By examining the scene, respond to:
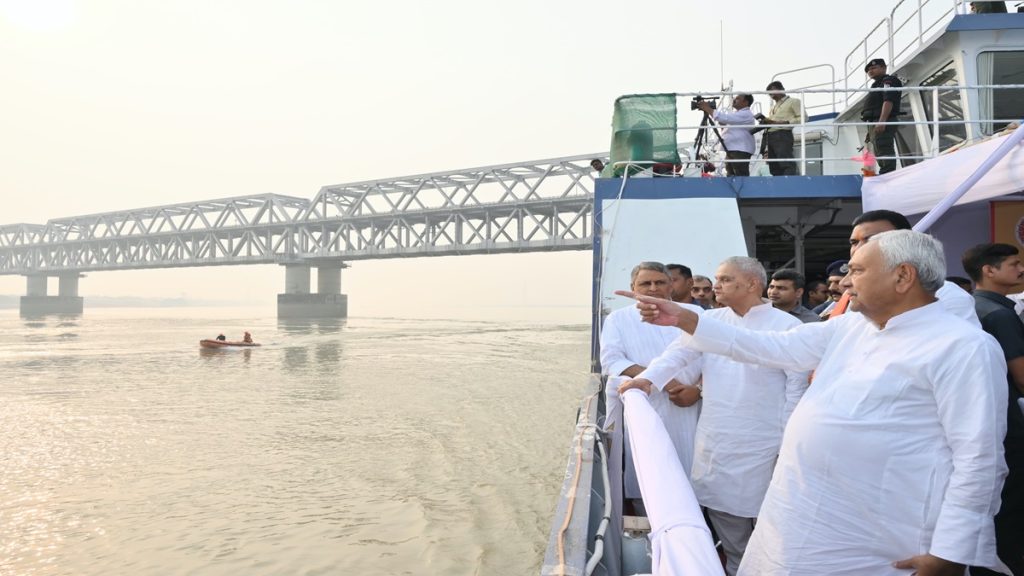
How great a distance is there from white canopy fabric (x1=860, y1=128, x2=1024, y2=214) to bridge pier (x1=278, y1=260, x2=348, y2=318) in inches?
2506

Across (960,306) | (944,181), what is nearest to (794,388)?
(960,306)

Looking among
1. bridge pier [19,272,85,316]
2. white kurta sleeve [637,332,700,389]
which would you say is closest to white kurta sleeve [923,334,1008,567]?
white kurta sleeve [637,332,700,389]

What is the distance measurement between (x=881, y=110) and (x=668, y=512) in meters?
8.26

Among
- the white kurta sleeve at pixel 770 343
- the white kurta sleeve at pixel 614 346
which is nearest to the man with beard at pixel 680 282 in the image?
the white kurta sleeve at pixel 614 346

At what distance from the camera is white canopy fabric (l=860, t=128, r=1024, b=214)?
512 cm

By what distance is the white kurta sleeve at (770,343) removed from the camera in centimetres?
250

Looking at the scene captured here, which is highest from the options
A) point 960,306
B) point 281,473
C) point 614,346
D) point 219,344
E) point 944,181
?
point 944,181

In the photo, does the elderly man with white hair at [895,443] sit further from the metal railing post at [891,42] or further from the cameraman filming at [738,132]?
the metal railing post at [891,42]

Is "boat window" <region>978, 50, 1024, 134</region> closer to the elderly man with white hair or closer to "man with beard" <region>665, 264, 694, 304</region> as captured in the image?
"man with beard" <region>665, 264, 694, 304</region>

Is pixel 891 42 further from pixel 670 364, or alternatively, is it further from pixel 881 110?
pixel 670 364

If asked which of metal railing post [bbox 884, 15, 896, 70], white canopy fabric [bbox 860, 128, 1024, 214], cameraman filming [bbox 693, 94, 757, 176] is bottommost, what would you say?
white canopy fabric [bbox 860, 128, 1024, 214]

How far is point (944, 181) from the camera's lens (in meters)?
6.02

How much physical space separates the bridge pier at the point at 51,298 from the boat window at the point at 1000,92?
99545 millimetres

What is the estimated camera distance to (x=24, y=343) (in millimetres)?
33656
